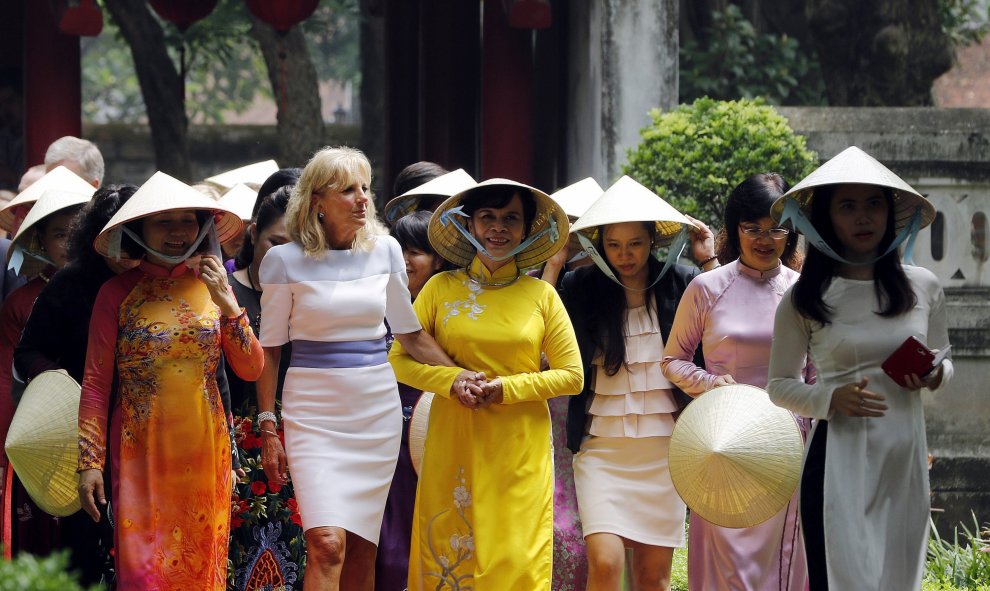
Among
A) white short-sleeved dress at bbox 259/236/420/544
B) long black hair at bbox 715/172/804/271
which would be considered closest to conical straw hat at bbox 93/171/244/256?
white short-sleeved dress at bbox 259/236/420/544

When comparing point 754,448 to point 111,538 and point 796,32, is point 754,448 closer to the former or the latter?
point 111,538

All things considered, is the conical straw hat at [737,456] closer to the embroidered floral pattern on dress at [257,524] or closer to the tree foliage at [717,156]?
the embroidered floral pattern on dress at [257,524]

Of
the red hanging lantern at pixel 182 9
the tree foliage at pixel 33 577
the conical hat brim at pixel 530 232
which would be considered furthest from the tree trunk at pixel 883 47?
the tree foliage at pixel 33 577

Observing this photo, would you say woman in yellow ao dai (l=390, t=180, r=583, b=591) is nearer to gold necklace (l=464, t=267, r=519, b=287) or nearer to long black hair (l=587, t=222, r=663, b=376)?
gold necklace (l=464, t=267, r=519, b=287)

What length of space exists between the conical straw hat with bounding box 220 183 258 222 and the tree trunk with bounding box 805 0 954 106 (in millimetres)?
5827

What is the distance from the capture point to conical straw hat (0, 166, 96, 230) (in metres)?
6.66

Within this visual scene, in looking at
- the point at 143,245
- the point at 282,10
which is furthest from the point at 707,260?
the point at 282,10

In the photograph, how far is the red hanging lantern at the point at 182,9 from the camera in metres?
11.8

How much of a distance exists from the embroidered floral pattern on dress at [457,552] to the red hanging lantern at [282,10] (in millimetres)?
6557

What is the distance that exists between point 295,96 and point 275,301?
11919mm

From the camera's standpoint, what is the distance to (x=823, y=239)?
502cm

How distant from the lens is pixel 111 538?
5816 millimetres

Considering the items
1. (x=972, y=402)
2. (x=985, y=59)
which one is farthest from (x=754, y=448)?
(x=985, y=59)

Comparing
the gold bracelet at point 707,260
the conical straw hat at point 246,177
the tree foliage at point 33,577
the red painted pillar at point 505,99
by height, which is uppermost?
the red painted pillar at point 505,99
